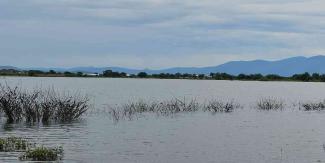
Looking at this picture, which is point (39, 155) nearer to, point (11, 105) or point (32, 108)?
point (32, 108)

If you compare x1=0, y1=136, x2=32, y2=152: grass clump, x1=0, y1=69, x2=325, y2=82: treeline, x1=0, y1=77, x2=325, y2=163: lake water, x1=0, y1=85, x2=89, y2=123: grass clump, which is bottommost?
x1=0, y1=77, x2=325, y2=163: lake water

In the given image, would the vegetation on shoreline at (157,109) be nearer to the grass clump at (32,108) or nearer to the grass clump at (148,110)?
the grass clump at (148,110)

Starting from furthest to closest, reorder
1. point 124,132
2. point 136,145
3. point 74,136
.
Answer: point 124,132
point 74,136
point 136,145

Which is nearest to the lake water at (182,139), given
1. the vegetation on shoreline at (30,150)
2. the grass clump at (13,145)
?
the vegetation on shoreline at (30,150)

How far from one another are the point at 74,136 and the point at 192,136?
18.4 ft

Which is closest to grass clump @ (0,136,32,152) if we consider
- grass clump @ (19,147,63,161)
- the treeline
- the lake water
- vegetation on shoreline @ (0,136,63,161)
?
vegetation on shoreline @ (0,136,63,161)

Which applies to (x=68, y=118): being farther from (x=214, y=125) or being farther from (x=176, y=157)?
(x=176, y=157)

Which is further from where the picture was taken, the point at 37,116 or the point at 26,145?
the point at 37,116

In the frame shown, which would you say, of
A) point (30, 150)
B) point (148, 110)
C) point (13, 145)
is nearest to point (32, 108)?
point (13, 145)

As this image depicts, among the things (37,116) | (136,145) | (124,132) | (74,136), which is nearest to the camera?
(136,145)

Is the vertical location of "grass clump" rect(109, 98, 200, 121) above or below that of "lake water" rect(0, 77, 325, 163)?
above

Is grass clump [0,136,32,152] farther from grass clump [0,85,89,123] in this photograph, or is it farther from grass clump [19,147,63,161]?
grass clump [0,85,89,123]

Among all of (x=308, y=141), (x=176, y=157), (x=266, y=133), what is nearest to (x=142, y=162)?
(x=176, y=157)

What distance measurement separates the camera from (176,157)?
2217 centimetres
